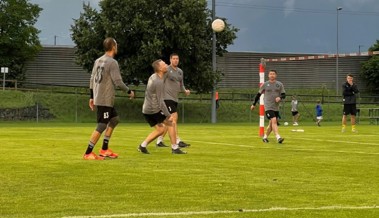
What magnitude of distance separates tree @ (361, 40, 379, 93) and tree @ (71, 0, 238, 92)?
33.1 m

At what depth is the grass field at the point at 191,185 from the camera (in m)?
6.93

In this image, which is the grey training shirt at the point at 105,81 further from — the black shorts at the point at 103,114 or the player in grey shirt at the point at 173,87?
the player in grey shirt at the point at 173,87

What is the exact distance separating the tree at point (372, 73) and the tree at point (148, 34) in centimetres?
3308

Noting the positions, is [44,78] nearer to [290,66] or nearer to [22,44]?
[22,44]

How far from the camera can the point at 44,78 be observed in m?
66.9

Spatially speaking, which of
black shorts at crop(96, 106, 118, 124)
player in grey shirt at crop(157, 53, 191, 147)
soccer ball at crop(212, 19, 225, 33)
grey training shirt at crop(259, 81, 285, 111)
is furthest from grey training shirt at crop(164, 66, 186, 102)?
soccer ball at crop(212, 19, 225, 33)

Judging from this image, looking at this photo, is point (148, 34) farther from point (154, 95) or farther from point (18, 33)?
point (154, 95)

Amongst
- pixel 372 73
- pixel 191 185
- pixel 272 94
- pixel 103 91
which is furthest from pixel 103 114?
pixel 372 73

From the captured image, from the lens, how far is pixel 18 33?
7238cm

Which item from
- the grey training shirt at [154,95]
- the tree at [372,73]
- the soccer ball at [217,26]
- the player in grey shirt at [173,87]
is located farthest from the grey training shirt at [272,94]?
the tree at [372,73]

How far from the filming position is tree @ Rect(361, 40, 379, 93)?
256ft

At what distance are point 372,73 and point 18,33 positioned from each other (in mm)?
39321

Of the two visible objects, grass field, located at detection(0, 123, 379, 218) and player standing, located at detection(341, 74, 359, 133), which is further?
player standing, located at detection(341, 74, 359, 133)

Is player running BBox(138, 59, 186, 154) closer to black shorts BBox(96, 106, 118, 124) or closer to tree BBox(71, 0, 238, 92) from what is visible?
black shorts BBox(96, 106, 118, 124)
